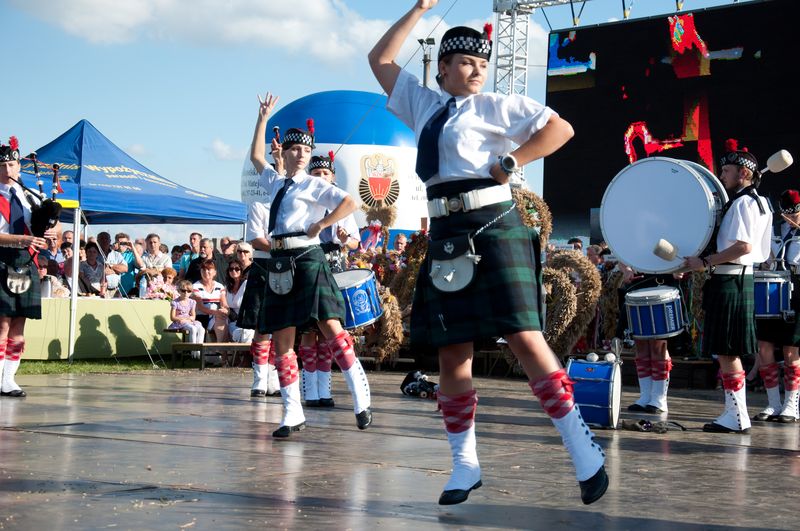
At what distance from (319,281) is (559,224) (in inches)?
572

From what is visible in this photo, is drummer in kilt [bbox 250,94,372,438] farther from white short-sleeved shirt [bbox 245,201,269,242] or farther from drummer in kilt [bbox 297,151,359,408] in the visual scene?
white short-sleeved shirt [bbox 245,201,269,242]

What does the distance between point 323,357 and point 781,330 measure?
10.5 feet

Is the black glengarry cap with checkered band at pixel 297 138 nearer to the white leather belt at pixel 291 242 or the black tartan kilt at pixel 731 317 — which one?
the white leather belt at pixel 291 242

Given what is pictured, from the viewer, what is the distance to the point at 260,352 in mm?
8133

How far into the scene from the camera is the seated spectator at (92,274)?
12789 millimetres

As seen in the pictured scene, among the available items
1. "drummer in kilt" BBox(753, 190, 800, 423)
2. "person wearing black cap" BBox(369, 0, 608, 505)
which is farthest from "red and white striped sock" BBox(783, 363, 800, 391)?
"person wearing black cap" BBox(369, 0, 608, 505)

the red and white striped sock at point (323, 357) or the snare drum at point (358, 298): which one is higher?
the snare drum at point (358, 298)

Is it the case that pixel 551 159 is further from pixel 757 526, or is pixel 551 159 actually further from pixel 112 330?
pixel 757 526

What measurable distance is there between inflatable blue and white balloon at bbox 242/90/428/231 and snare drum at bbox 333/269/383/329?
64.4ft

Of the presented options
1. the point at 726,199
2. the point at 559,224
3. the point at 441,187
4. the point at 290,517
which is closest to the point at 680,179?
the point at 726,199

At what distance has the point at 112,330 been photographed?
469 inches

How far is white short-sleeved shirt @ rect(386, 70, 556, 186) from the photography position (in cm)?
359

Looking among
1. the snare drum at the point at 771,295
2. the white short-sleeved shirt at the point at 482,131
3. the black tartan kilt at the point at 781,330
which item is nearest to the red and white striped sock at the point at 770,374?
the black tartan kilt at the point at 781,330

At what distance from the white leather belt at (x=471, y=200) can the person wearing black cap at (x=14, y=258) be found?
14.5 feet
